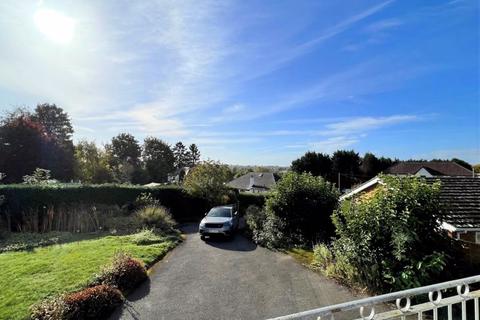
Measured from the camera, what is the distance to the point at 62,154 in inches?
1312

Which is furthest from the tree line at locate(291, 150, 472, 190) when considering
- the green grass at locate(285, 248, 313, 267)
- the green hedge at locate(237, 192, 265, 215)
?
the green grass at locate(285, 248, 313, 267)

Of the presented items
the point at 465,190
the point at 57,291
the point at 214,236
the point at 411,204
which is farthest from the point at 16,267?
the point at 465,190

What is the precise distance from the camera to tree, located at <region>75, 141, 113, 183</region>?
36.9m

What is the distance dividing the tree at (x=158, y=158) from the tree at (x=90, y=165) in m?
17.9

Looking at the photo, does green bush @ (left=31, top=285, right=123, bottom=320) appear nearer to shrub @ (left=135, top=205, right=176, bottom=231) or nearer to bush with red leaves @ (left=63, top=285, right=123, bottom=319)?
bush with red leaves @ (left=63, top=285, right=123, bottom=319)

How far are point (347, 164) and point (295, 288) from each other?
141 feet

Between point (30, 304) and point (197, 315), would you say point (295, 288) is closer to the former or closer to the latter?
point (197, 315)

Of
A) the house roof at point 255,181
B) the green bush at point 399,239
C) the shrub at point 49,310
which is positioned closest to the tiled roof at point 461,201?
the green bush at point 399,239

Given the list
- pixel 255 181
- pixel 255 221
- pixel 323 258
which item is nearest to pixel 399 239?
pixel 323 258

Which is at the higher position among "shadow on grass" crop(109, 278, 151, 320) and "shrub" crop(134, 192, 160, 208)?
"shrub" crop(134, 192, 160, 208)

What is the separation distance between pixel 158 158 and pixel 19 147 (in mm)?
35750

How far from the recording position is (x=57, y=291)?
26.3 ft

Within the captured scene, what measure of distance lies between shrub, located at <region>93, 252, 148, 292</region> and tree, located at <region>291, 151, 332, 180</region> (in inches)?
1595

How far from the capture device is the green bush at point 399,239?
7922 millimetres
